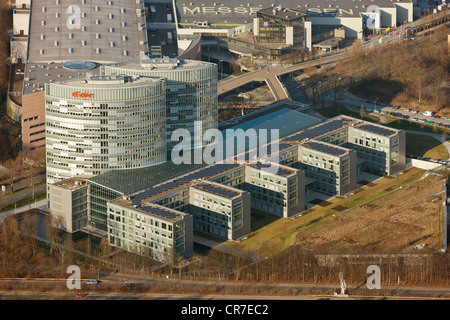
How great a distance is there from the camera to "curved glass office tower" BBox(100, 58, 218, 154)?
187 m

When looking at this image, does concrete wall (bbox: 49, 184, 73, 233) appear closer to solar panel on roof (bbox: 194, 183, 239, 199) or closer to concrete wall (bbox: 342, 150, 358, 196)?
solar panel on roof (bbox: 194, 183, 239, 199)

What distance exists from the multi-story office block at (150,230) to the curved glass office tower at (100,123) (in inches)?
489

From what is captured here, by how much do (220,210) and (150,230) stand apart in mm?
13462

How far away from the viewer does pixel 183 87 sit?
615 feet

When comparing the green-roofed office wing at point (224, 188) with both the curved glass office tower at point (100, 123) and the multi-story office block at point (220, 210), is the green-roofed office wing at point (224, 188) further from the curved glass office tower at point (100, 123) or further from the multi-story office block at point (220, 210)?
the curved glass office tower at point (100, 123)

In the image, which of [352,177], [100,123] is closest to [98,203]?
[100,123]

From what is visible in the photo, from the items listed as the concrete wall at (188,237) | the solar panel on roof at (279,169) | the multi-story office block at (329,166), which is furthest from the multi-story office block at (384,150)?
the concrete wall at (188,237)

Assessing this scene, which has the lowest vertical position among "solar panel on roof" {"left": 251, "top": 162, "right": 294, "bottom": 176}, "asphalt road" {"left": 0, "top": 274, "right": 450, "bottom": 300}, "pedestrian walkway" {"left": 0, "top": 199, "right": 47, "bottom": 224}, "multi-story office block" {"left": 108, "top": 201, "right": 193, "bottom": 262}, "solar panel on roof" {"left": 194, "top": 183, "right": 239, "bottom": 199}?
"asphalt road" {"left": 0, "top": 274, "right": 450, "bottom": 300}

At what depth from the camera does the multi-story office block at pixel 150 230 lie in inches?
6280

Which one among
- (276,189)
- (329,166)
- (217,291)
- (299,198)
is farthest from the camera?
(329,166)

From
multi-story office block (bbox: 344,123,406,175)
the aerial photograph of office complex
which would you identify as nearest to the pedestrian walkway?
the aerial photograph of office complex

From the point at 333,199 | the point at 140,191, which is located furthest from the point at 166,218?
the point at 333,199

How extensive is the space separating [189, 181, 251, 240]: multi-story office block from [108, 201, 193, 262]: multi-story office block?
29.8 feet

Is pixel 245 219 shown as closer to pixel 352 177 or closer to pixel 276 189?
pixel 276 189
